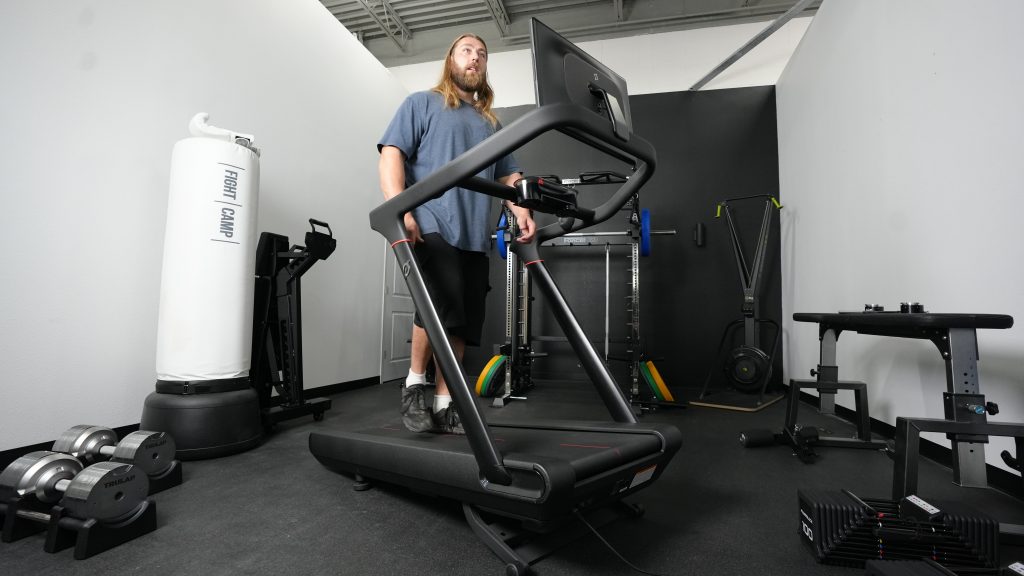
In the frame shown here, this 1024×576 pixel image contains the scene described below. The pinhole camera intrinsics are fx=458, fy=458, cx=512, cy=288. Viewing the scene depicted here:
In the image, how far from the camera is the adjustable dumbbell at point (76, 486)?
1.20 metres

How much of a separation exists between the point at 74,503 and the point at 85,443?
514 millimetres

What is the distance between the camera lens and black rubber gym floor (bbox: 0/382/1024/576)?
1.14 m

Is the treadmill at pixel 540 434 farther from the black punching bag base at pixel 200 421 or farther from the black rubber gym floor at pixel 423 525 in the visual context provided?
the black punching bag base at pixel 200 421

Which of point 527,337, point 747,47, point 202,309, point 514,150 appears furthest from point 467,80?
point 747,47

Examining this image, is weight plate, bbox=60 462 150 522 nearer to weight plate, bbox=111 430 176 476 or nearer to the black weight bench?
weight plate, bbox=111 430 176 476

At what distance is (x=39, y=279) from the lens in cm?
192

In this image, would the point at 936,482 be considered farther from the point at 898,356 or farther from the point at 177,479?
the point at 177,479

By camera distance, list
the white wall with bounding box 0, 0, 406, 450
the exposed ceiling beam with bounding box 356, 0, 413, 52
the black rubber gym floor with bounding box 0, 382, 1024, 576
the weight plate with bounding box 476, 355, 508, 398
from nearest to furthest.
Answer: the black rubber gym floor with bounding box 0, 382, 1024, 576
the white wall with bounding box 0, 0, 406, 450
the weight plate with bounding box 476, 355, 508, 398
the exposed ceiling beam with bounding box 356, 0, 413, 52

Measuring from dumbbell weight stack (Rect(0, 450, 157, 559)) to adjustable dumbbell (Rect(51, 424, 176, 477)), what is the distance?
163 mm

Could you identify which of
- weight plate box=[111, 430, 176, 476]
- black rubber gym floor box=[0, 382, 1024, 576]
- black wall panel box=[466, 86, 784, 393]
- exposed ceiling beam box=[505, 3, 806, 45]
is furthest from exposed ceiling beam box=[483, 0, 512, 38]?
weight plate box=[111, 430, 176, 476]

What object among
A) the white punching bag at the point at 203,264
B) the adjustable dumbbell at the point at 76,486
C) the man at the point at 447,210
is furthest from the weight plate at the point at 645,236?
the adjustable dumbbell at the point at 76,486

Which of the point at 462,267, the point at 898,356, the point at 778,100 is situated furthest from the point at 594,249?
the point at 462,267

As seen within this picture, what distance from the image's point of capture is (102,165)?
2125mm

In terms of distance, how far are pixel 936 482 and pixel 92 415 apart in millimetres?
3569
